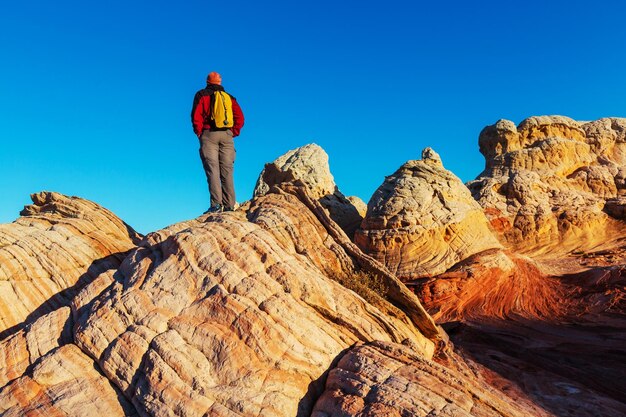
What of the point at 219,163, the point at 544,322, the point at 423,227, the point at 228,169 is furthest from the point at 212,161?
the point at 423,227

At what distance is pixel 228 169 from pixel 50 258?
12.6 ft

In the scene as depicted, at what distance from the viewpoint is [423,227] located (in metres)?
19.8

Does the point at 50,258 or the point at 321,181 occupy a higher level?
the point at 321,181

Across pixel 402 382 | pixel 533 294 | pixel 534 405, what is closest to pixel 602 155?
pixel 533 294

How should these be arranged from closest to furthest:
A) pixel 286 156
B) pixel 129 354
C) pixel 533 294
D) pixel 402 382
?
pixel 402 382, pixel 129 354, pixel 533 294, pixel 286 156

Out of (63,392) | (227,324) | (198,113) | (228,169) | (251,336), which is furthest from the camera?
(228,169)

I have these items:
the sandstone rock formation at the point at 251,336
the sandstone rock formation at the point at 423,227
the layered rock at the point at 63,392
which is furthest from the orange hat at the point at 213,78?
the sandstone rock formation at the point at 423,227

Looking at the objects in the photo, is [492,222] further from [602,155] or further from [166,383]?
[166,383]

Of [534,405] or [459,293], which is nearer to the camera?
[534,405]

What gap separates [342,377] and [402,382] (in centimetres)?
79

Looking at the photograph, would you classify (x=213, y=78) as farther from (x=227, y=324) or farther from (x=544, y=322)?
(x=544, y=322)

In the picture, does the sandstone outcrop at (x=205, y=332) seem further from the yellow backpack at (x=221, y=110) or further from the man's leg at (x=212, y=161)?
the yellow backpack at (x=221, y=110)

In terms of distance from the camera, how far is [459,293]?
675 inches

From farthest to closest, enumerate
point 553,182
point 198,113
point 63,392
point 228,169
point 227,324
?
point 553,182 → point 228,169 → point 198,113 → point 227,324 → point 63,392
